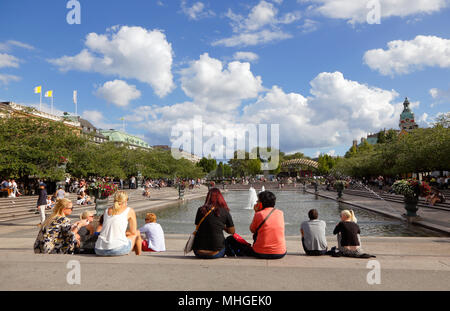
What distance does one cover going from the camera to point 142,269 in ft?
16.9

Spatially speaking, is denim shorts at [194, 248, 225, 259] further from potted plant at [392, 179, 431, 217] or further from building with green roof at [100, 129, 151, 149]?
building with green roof at [100, 129, 151, 149]

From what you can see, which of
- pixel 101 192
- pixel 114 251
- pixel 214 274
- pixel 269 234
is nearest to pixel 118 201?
pixel 114 251

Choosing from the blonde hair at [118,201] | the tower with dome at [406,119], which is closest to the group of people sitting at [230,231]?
the blonde hair at [118,201]

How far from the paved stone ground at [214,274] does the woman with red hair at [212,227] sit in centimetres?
22

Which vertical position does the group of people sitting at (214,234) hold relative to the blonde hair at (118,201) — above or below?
below

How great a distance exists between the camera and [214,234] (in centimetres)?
571

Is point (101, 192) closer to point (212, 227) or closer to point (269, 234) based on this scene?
point (212, 227)

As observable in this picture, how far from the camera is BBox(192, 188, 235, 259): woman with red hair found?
564 cm

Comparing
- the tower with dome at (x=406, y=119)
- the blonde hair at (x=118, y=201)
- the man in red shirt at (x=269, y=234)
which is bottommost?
the man in red shirt at (x=269, y=234)

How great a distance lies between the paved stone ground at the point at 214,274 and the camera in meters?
4.37

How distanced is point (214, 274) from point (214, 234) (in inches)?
36.8

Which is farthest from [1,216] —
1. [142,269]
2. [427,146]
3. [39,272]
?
[427,146]

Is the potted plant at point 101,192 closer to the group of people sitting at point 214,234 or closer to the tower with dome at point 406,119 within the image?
the group of people sitting at point 214,234
